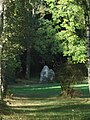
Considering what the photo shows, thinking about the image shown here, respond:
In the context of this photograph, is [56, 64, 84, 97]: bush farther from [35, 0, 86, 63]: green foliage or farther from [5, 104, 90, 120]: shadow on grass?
[35, 0, 86, 63]: green foliage

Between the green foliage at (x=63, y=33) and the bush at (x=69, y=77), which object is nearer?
the bush at (x=69, y=77)

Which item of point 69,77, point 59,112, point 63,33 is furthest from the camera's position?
point 63,33

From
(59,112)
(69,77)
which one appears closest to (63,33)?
(69,77)

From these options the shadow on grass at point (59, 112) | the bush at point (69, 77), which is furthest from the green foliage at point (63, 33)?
the shadow on grass at point (59, 112)

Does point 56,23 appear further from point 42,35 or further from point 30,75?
point 30,75

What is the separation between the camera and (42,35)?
1999 inches

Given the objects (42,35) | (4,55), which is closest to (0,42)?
(4,55)

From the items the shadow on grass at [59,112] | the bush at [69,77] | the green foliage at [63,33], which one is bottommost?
the shadow on grass at [59,112]

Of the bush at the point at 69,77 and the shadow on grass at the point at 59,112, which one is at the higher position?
the bush at the point at 69,77

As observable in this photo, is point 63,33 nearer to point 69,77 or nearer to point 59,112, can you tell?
point 69,77

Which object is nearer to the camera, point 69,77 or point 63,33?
point 69,77

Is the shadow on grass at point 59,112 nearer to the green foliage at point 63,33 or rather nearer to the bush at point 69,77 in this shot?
the bush at point 69,77

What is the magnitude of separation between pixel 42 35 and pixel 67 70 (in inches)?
1099

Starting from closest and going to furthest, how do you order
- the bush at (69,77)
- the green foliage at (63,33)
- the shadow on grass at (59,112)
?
the shadow on grass at (59,112)
the bush at (69,77)
the green foliage at (63,33)
